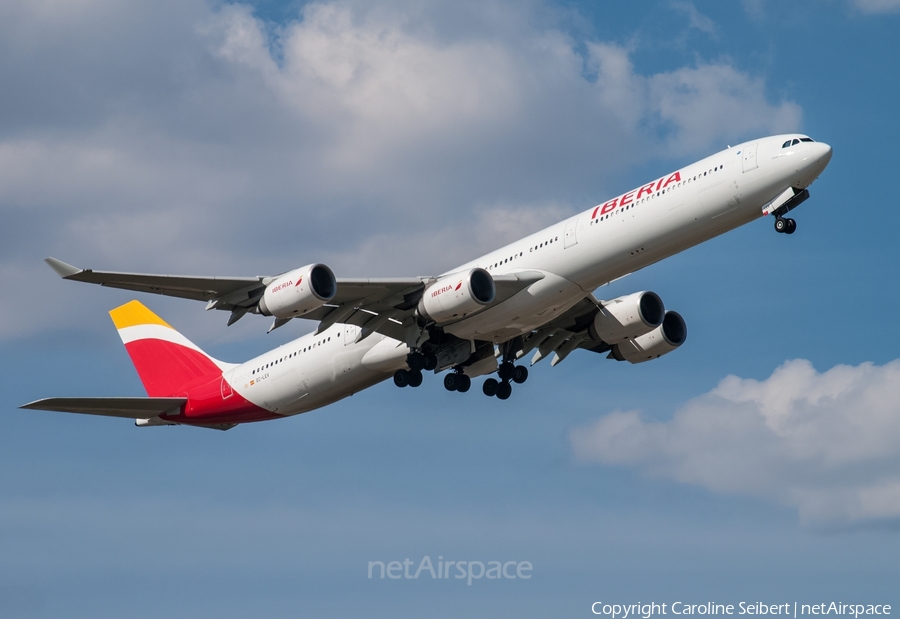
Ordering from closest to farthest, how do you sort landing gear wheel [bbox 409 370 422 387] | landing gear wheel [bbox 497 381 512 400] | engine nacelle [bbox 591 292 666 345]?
landing gear wheel [bbox 409 370 422 387]
engine nacelle [bbox 591 292 666 345]
landing gear wheel [bbox 497 381 512 400]

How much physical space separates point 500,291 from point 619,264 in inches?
158

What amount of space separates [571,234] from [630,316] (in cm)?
662

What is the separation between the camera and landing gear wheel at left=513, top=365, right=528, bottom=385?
45.2 metres

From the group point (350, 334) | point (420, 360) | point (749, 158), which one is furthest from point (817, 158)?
point (350, 334)

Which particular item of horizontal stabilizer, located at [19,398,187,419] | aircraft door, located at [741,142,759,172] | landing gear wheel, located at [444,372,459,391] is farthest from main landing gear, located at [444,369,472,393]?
aircraft door, located at [741,142,759,172]

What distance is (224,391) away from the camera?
46.8 m

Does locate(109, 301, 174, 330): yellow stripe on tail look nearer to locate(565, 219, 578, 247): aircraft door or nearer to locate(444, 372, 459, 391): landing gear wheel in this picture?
locate(444, 372, 459, 391): landing gear wheel

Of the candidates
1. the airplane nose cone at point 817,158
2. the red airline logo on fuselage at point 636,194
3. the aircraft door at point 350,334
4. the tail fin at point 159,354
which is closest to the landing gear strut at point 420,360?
the aircraft door at point 350,334

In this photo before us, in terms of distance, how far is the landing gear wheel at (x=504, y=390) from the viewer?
1778 inches

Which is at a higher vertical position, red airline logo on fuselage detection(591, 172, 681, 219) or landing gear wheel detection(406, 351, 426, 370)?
red airline logo on fuselage detection(591, 172, 681, 219)

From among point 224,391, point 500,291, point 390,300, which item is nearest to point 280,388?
point 224,391

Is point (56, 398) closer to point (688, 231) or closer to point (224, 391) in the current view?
point (224, 391)

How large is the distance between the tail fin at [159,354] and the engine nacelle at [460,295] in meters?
13.2

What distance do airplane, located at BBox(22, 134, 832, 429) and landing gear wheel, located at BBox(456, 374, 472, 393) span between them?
0.16 ft
